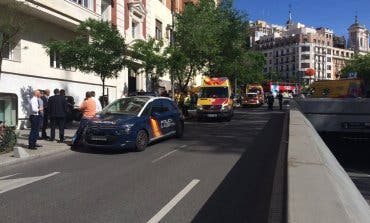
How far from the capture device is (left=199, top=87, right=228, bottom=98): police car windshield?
30248 mm

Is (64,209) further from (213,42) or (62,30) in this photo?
(213,42)

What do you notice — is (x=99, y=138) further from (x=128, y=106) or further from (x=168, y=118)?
(x=168, y=118)

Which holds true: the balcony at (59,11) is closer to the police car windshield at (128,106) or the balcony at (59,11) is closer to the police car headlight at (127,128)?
the police car windshield at (128,106)

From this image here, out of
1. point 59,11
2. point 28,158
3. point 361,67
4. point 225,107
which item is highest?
point 361,67

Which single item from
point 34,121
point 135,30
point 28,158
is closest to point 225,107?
point 135,30

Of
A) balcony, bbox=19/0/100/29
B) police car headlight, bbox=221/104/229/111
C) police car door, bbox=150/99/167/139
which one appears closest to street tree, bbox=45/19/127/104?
balcony, bbox=19/0/100/29

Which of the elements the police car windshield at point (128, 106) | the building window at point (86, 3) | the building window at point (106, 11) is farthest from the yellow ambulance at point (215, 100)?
the police car windshield at point (128, 106)

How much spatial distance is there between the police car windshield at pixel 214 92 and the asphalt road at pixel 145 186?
50.1 ft

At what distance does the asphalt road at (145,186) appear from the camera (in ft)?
23.7

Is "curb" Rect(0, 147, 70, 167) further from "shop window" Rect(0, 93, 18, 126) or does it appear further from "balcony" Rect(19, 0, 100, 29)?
"balcony" Rect(19, 0, 100, 29)

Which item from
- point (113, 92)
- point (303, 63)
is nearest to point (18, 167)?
point (113, 92)

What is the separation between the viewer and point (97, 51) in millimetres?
19641

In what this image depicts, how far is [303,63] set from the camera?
534ft

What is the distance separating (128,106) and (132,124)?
5.01ft
